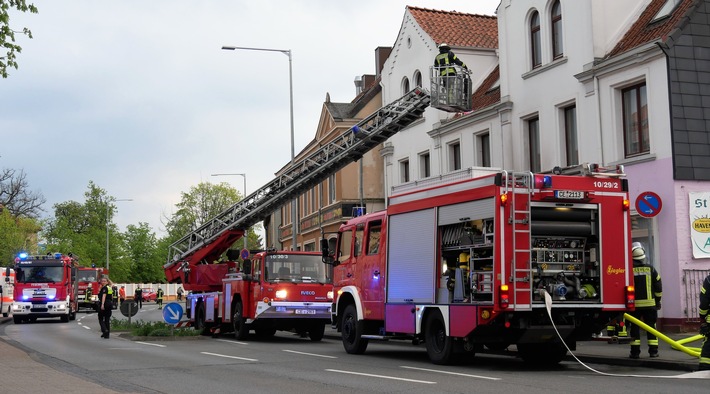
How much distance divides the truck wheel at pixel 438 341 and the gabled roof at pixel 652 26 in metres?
9.74

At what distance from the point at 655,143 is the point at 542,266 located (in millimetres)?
8415

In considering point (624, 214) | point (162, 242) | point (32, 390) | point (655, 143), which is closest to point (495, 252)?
point (624, 214)

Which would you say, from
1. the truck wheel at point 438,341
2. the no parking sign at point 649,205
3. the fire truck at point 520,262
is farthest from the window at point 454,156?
the truck wheel at point 438,341

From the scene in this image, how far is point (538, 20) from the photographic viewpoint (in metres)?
25.7

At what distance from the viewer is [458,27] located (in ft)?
108

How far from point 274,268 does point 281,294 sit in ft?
2.52

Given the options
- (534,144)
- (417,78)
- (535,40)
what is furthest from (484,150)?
(417,78)

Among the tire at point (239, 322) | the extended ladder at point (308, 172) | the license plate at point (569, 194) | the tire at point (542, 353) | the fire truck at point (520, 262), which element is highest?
the extended ladder at point (308, 172)

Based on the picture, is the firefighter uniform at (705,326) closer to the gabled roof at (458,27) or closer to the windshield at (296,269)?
the windshield at (296,269)

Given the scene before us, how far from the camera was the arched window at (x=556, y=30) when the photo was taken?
24.6 metres

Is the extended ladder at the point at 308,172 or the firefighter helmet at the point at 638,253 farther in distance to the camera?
the extended ladder at the point at 308,172

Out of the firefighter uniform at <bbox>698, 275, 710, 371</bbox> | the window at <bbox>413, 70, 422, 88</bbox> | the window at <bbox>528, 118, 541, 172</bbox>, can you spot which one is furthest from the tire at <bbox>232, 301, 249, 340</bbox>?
the firefighter uniform at <bbox>698, 275, 710, 371</bbox>

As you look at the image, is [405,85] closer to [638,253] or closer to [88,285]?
[638,253]

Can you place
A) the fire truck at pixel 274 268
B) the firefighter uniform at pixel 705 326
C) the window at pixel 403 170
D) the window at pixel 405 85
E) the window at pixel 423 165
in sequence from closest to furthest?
1. the firefighter uniform at pixel 705 326
2. the fire truck at pixel 274 268
3. the window at pixel 423 165
4. the window at pixel 405 85
5. the window at pixel 403 170
